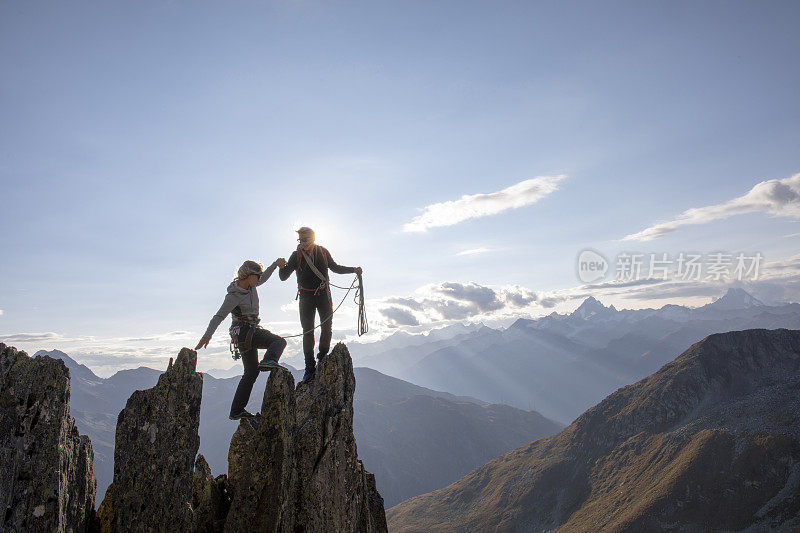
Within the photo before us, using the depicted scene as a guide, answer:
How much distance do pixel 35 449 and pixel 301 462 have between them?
6.16m

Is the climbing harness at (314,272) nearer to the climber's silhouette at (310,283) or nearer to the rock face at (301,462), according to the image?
the climber's silhouette at (310,283)

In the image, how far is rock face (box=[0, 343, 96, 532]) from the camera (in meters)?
8.34

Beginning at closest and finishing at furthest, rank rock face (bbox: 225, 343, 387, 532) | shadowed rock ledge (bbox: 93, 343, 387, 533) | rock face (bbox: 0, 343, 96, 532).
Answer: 1. rock face (bbox: 0, 343, 96, 532)
2. shadowed rock ledge (bbox: 93, 343, 387, 533)
3. rock face (bbox: 225, 343, 387, 532)

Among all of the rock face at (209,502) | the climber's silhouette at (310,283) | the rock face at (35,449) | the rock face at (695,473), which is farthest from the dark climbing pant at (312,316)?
the rock face at (695,473)

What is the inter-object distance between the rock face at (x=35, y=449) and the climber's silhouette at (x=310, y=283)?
20.5 ft

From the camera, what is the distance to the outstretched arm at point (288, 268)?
13332mm

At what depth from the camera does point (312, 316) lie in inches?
550

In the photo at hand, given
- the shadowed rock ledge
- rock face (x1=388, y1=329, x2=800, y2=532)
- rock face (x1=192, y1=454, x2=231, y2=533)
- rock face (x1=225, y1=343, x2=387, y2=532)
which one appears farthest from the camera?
rock face (x1=388, y1=329, x2=800, y2=532)

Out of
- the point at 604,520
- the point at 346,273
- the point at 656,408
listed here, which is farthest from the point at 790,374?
the point at 346,273

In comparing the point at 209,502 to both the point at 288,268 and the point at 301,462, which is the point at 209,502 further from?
the point at 288,268

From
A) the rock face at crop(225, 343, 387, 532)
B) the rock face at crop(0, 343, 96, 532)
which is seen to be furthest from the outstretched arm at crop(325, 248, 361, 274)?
the rock face at crop(0, 343, 96, 532)

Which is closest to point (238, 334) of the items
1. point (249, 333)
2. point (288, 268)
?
point (249, 333)

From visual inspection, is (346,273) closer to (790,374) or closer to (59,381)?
(59,381)

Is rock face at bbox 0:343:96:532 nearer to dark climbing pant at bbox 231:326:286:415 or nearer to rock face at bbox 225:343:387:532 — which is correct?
rock face at bbox 225:343:387:532
